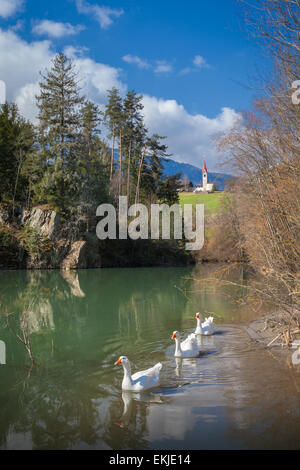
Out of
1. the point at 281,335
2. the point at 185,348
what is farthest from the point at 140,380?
the point at 281,335

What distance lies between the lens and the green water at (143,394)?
5.37 meters

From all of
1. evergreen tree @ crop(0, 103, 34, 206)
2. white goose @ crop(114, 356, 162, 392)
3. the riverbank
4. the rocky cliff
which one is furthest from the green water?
evergreen tree @ crop(0, 103, 34, 206)

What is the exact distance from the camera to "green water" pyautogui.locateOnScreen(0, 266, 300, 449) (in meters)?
5.37

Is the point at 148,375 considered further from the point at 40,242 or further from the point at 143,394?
the point at 40,242

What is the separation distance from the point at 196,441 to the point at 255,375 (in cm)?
285

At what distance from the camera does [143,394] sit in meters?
7.03

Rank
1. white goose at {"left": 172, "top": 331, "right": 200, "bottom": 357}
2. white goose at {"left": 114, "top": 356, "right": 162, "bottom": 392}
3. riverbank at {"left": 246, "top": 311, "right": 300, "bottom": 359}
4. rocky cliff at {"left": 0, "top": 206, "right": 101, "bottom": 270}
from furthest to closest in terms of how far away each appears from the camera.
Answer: rocky cliff at {"left": 0, "top": 206, "right": 101, "bottom": 270} < white goose at {"left": 172, "top": 331, "right": 200, "bottom": 357} < riverbank at {"left": 246, "top": 311, "right": 300, "bottom": 359} < white goose at {"left": 114, "top": 356, "right": 162, "bottom": 392}

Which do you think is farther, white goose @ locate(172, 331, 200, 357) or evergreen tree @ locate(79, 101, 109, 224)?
evergreen tree @ locate(79, 101, 109, 224)

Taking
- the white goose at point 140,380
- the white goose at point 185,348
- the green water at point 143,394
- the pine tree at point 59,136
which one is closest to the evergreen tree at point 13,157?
the pine tree at point 59,136

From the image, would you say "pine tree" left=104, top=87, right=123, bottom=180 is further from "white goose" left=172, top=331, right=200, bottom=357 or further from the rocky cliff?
"white goose" left=172, top=331, right=200, bottom=357

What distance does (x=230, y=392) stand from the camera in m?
6.91

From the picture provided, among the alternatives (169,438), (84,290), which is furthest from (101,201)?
(169,438)

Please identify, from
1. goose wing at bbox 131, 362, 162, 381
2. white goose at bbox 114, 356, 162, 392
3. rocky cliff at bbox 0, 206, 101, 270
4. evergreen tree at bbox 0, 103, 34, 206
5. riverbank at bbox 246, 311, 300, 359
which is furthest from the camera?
evergreen tree at bbox 0, 103, 34, 206

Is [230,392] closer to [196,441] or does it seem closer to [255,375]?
[255,375]
